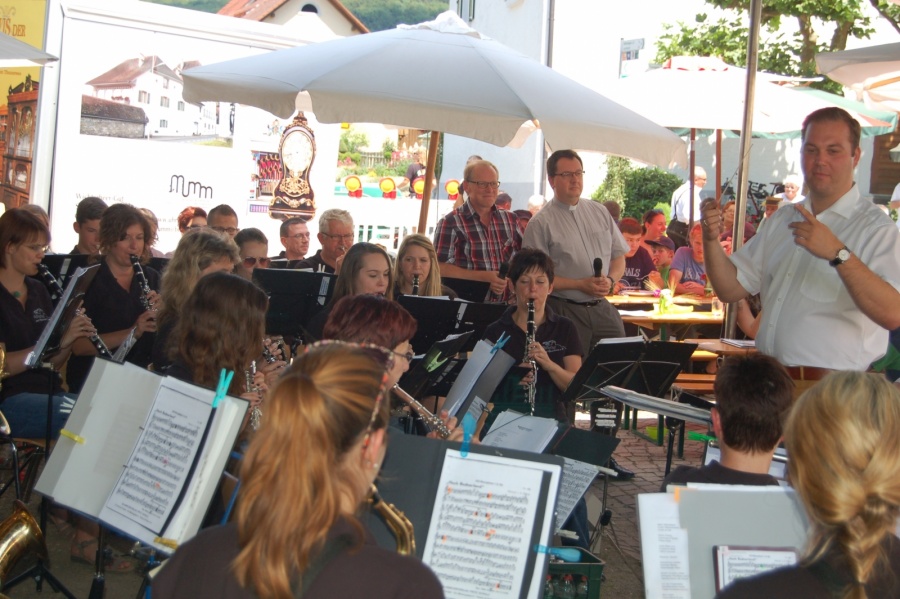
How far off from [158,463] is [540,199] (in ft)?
33.3

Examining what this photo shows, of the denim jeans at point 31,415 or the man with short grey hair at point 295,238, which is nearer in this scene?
the denim jeans at point 31,415

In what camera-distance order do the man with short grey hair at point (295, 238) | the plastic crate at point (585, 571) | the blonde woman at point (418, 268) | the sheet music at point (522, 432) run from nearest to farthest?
the plastic crate at point (585, 571) → the sheet music at point (522, 432) → the blonde woman at point (418, 268) → the man with short grey hair at point (295, 238)

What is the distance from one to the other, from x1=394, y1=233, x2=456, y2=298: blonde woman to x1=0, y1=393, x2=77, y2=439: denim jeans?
2.19m

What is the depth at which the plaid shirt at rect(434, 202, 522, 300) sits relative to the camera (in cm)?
692

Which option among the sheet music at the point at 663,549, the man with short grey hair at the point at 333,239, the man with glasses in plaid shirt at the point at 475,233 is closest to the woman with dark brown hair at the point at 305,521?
the sheet music at the point at 663,549

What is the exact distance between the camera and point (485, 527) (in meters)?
2.53

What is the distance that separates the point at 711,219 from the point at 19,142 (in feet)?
22.9

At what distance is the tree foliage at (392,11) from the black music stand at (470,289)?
2468 inches

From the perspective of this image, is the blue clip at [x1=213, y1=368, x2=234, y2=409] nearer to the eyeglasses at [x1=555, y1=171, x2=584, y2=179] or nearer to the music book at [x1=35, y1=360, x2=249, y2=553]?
the music book at [x1=35, y1=360, x2=249, y2=553]

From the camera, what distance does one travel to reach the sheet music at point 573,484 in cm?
374

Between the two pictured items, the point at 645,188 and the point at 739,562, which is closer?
the point at 739,562

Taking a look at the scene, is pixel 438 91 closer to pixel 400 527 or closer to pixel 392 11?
pixel 400 527

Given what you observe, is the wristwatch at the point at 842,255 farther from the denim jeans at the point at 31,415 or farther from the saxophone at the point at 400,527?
the denim jeans at the point at 31,415

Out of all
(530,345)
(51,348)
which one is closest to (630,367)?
(530,345)
